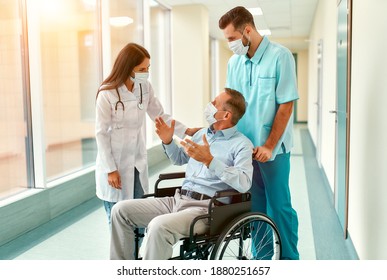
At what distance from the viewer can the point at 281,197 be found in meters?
1.89

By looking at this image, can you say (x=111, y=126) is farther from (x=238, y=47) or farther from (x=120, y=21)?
(x=120, y=21)

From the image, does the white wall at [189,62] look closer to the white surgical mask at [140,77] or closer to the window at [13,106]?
the window at [13,106]

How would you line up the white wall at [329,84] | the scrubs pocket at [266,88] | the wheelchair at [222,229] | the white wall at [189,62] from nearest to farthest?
1. the wheelchair at [222,229]
2. the scrubs pocket at [266,88]
3. the white wall at [329,84]
4. the white wall at [189,62]

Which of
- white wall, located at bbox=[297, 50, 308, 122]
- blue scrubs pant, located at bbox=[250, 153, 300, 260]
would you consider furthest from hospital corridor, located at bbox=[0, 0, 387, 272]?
white wall, located at bbox=[297, 50, 308, 122]

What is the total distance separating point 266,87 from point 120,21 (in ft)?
11.0

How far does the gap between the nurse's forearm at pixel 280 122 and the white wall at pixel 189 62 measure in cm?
447

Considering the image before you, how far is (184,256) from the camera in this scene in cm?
148

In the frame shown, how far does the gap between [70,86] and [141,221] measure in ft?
A: 8.11

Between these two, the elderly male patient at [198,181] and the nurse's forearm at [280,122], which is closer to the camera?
the elderly male patient at [198,181]

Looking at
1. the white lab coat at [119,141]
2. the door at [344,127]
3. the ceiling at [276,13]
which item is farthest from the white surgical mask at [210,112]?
the ceiling at [276,13]

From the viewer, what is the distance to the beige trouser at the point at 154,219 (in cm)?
148

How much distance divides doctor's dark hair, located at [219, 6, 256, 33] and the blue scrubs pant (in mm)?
594
